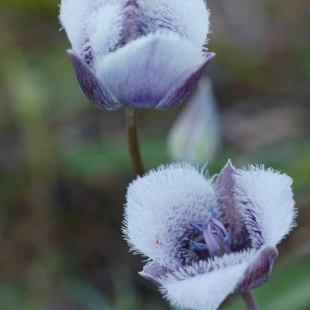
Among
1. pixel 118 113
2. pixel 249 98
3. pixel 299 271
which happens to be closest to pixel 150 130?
pixel 118 113

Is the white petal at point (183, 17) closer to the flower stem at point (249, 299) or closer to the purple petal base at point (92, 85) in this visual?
the purple petal base at point (92, 85)

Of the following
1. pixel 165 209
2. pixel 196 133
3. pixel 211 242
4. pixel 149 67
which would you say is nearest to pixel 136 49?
pixel 149 67

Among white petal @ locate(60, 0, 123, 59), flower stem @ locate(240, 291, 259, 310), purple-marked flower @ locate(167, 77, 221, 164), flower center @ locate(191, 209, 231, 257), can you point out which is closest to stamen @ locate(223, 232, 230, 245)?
flower center @ locate(191, 209, 231, 257)

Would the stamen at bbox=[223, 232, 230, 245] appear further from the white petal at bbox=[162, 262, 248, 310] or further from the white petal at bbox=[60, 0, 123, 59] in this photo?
the white petal at bbox=[60, 0, 123, 59]

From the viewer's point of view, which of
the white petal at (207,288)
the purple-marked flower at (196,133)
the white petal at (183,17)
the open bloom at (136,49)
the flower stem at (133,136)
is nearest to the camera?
the white petal at (207,288)

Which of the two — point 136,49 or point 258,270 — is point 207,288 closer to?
point 258,270

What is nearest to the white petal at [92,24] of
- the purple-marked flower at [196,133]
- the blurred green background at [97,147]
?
the purple-marked flower at [196,133]
